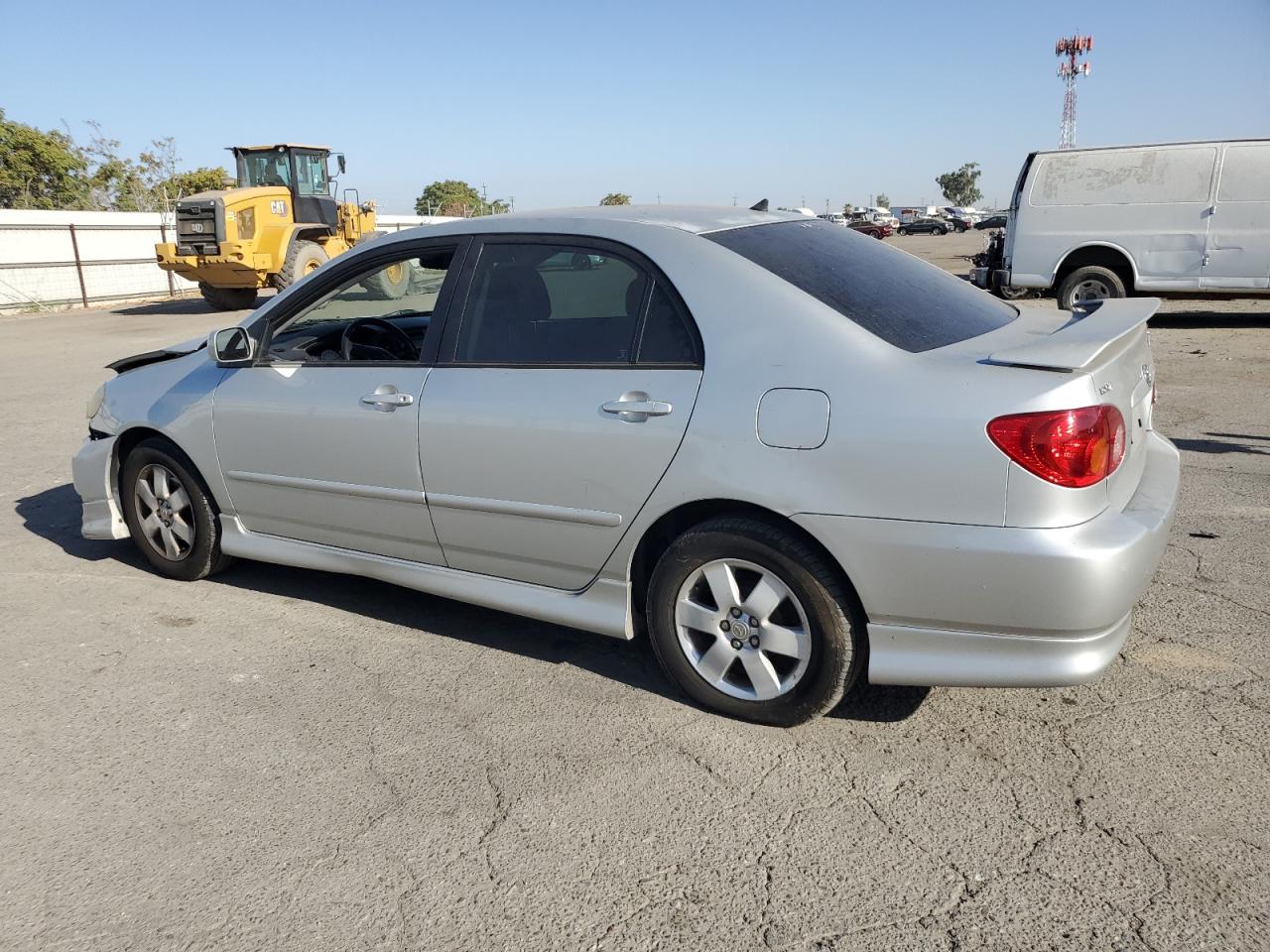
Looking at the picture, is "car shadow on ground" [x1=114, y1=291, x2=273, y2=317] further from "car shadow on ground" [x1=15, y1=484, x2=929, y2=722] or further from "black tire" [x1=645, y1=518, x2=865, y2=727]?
"black tire" [x1=645, y1=518, x2=865, y2=727]

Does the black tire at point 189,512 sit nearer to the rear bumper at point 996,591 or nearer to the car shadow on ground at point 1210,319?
the rear bumper at point 996,591

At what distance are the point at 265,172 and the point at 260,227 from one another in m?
1.94

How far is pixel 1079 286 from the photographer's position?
13.1 metres

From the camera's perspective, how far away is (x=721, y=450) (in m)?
3.00

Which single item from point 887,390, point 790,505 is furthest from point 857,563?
point 887,390

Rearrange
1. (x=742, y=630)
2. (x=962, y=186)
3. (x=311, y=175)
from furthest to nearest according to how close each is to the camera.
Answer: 1. (x=962, y=186)
2. (x=311, y=175)
3. (x=742, y=630)

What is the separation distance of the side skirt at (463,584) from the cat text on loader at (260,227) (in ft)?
48.1

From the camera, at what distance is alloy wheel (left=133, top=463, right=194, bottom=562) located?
4570 millimetres

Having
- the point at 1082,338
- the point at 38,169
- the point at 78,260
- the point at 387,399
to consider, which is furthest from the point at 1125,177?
the point at 38,169

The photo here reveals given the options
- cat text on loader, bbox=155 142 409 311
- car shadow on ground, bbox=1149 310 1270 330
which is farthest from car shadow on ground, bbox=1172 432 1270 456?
cat text on loader, bbox=155 142 409 311

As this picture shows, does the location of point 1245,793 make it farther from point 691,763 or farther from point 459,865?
point 459,865

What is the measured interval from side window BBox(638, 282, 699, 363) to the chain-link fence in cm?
2513

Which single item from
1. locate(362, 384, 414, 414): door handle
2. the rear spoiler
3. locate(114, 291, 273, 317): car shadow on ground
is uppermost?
the rear spoiler

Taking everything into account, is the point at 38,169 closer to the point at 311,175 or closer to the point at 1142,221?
the point at 311,175
